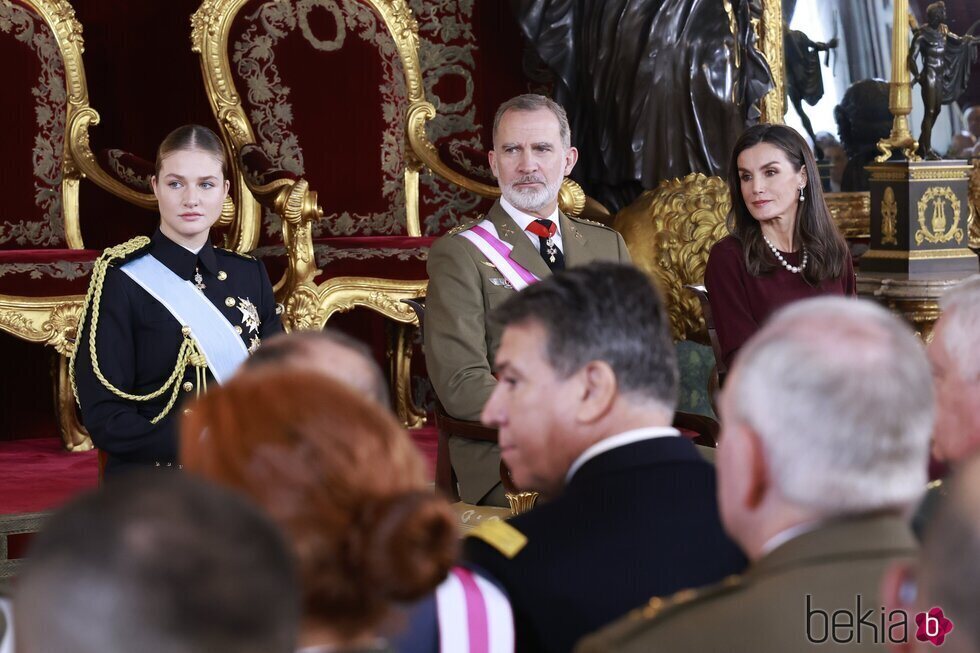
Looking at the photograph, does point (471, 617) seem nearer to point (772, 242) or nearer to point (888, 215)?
point (772, 242)

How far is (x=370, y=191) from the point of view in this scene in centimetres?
469

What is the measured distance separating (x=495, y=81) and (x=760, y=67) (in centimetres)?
101

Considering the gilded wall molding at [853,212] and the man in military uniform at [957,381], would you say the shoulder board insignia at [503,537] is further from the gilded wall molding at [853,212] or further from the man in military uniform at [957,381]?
the gilded wall molding at [853,212]

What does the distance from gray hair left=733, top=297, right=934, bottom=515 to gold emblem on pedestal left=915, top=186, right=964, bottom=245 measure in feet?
15.5

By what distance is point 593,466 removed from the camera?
1554 millimetres

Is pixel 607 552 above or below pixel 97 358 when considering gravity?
below

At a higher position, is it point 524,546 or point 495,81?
point 495,81

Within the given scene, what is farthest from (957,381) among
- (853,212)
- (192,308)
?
(853,212)

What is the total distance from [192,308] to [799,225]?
138 cm

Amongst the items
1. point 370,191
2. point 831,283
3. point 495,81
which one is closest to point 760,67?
point 495,81

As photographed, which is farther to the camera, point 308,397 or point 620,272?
point 620,272

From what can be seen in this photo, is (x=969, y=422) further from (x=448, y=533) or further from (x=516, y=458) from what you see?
(x=448, y=533)

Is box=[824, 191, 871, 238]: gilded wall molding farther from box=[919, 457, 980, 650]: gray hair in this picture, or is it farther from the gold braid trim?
box=[919, 457, 980, 650]: gray hair

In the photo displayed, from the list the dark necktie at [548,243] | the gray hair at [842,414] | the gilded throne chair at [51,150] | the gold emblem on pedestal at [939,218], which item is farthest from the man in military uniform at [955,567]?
the gold emblem on pedestal at [939,218]
